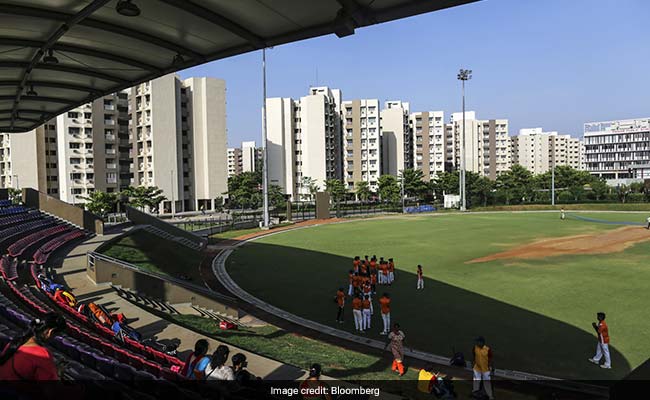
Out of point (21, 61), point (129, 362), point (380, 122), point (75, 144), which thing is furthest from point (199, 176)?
point (129, 362)

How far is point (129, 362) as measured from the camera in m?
7.00

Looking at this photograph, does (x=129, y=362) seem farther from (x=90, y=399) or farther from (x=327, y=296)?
(x=327, y=296)

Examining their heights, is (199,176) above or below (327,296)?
above

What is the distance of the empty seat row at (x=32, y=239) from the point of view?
58.3 ft

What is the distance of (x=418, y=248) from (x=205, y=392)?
26710 millimetres

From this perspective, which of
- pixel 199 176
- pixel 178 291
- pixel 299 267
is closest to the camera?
pixel 178 291

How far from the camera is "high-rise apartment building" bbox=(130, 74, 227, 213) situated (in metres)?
72.9

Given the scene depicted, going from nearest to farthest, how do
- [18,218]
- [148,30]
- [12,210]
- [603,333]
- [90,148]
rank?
1. [148,30]
2. [603,333]
3. [18,218]
4. [12,210]
5. [90,148]

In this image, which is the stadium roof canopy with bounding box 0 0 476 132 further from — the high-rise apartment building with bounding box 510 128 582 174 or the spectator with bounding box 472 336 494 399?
the high-rise apartment building with bounding box 510 128 582 174

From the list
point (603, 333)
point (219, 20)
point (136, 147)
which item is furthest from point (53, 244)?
point (136, 147)

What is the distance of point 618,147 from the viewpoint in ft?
407

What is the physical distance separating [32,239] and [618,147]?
5874 inches

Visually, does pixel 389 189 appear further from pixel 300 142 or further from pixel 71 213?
pixel 71 213

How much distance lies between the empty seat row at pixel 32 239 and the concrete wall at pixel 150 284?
4001 millimetres
